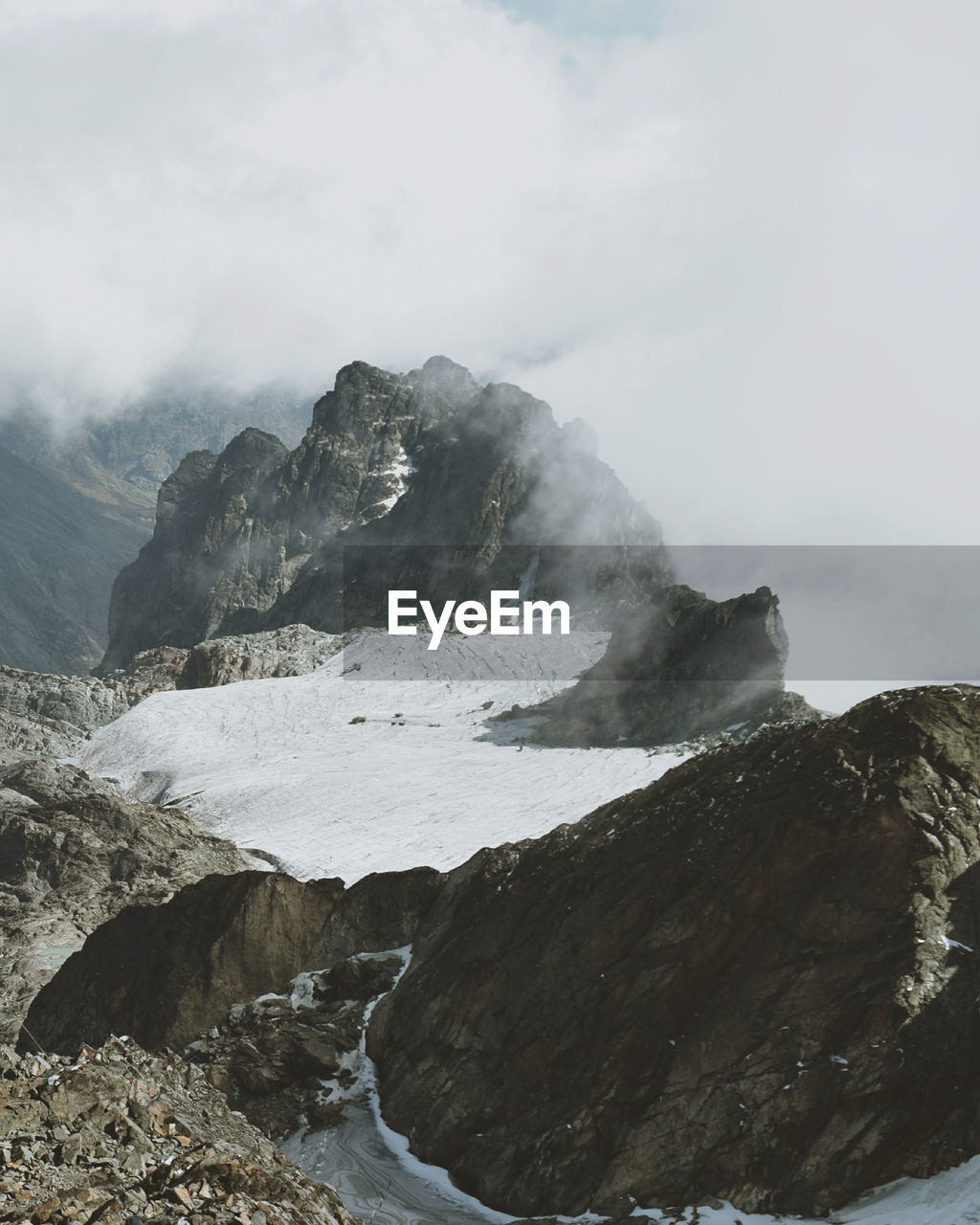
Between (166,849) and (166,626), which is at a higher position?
(166,626)

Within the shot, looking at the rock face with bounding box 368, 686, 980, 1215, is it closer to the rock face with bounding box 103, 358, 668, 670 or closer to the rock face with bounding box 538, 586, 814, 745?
the rock face with bounding box 538, 586, 814, 745

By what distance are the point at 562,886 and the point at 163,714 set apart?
61318 millimetres

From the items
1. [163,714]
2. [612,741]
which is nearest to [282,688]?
[163,714]

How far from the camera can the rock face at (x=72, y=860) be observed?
120ft

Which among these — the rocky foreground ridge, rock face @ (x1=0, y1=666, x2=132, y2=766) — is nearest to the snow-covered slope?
rock face @ (x1=0, y1=666, x2=132, y2=766)

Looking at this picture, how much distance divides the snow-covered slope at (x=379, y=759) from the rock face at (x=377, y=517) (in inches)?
1508

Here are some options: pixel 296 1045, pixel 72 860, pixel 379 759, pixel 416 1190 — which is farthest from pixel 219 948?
pixel 379 759

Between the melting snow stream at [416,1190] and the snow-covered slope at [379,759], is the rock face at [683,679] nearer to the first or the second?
the snow-covered slope at [379,759]

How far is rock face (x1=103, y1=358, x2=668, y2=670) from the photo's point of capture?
5374 inches

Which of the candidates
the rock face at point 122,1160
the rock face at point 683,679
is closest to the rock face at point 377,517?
→ the rock face at point 683,679

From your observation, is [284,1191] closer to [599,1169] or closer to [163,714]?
[599,1169]

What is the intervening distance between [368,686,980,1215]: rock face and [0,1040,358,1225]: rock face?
3924 mm

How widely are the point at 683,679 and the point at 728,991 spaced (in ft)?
182

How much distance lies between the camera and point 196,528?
174625 mm
